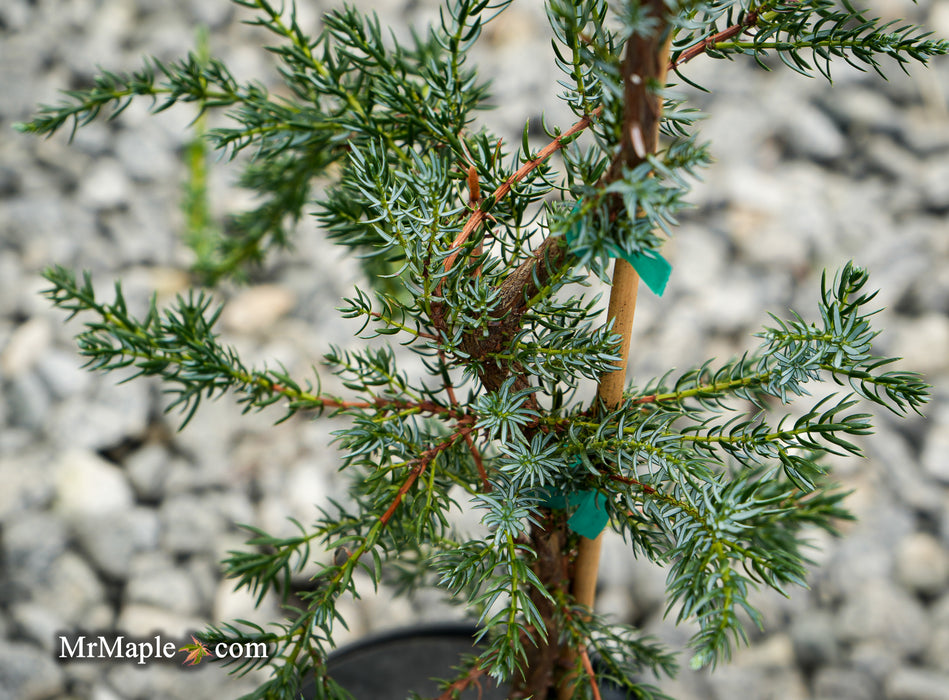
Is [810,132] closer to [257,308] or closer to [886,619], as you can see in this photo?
[886,619]

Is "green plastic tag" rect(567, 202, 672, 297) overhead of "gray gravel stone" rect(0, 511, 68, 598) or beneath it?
beneath

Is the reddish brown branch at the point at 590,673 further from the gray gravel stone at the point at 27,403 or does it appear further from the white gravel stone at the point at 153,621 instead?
the gray gravel stone at the point at 27,403

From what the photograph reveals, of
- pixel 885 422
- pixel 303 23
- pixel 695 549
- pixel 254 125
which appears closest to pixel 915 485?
pixel 885 422

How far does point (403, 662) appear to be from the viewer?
28.5 inches

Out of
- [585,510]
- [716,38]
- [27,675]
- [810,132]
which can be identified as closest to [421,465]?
[585,510]

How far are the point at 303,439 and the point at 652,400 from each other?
98 centimetres

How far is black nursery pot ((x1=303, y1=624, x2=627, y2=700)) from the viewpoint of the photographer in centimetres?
68

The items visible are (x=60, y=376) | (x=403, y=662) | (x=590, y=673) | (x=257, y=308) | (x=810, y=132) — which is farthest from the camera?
(x=810, y=132)

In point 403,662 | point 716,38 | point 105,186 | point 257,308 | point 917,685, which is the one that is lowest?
point 917,685

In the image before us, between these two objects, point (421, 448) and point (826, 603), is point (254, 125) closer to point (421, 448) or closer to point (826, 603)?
point (421, 448)

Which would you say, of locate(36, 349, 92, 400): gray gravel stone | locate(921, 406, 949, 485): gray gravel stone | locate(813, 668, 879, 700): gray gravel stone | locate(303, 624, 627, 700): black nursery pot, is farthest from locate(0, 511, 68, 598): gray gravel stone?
locate(921, 406, 949, 485): gray gravel stone

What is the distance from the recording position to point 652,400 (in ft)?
1.48

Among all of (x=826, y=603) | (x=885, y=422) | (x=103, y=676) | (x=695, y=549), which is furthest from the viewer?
(x=885, y=422)

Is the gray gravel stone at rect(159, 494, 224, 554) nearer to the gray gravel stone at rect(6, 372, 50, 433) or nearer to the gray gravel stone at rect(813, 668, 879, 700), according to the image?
the gray gravel stone at rect(6, 372, 50, 433)
